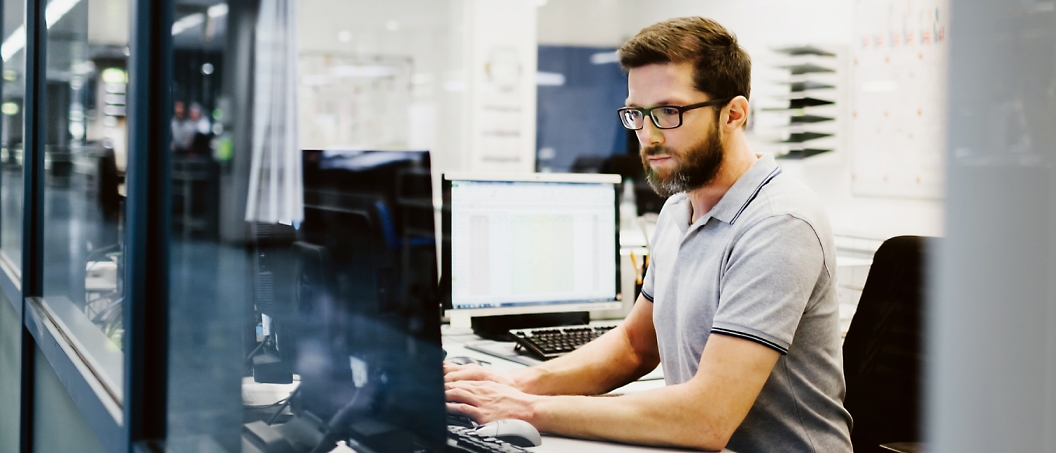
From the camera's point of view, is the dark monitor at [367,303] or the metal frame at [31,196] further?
the metal frame at [31,196]

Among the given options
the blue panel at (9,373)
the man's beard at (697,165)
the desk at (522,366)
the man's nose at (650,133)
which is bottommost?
the blue panel at (9,373)

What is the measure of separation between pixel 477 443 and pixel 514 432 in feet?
0.22

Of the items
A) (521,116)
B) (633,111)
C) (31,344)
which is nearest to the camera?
(633,111)

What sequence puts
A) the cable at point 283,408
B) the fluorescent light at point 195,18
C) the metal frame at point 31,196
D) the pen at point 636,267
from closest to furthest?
1. the cable at point 283,408
2. the fluorescent light at point 195,18
3. the pen at point 636,267
4. the metal frame at point 31,196

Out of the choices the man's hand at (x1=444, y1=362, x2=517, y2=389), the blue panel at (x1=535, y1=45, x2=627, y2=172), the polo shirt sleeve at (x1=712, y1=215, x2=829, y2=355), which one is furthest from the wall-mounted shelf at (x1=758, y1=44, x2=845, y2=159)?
the blue panel at (x1=535, y1=45, x2=627, y2=172)

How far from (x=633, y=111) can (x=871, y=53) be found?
2331mm

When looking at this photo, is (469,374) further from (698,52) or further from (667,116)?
(698,52)

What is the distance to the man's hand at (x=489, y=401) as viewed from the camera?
129cm

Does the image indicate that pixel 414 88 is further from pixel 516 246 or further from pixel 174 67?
pixel 174 67

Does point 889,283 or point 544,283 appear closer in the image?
point 889,283

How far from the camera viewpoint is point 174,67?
4.13 ft

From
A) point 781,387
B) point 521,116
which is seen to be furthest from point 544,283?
point 521,116

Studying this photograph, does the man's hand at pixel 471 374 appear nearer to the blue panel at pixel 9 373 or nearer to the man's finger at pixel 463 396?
the man's finger at pixel 463 396

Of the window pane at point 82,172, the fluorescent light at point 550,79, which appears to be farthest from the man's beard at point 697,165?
the fluorescent light at point 550,79
